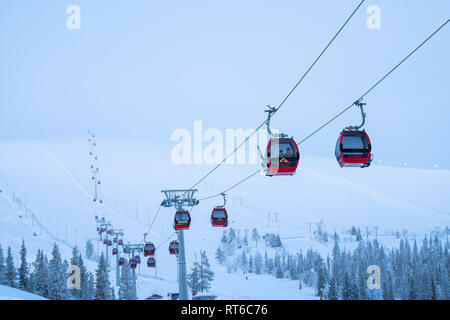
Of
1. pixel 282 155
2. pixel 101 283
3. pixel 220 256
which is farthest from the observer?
pixel 220 256

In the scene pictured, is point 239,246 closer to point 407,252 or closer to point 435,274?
point 407,252

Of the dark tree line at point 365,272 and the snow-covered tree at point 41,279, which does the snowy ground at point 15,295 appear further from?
the dark tree line at point 365,272

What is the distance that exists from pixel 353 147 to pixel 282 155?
1571mm

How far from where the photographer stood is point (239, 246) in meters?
197

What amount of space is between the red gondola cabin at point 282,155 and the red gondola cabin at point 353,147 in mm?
1036

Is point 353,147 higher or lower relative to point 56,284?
higher

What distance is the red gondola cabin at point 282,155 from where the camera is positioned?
9.84 metres

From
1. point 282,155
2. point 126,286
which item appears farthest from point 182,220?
point 126,286

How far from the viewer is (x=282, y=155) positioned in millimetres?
9859

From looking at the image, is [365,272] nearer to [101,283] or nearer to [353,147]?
[101,283]

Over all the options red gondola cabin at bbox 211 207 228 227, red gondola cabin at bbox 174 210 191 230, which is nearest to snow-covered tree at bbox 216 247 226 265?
red gondola cabin at bbox 174 210 191 230
